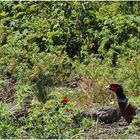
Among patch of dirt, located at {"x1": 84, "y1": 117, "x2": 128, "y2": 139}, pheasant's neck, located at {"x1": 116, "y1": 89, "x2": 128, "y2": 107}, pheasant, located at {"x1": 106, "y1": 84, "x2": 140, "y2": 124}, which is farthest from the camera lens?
pheasant's neck, located at {"x1": 116, "y1": 89, "x2": 128, "y2": 107}

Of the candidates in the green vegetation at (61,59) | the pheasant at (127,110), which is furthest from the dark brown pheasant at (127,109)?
the green vegetation at (61,59)

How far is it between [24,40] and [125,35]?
1.40m

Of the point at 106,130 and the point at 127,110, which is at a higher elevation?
the point at 127,110

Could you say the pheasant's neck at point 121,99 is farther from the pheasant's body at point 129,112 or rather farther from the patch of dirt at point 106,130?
the patch of dirt at point 106,130

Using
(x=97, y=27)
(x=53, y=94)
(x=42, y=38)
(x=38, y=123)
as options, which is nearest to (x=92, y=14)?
(x=97, y=27)

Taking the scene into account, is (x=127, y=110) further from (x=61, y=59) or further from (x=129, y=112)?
(x=61, y=59)

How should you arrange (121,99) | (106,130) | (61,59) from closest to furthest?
(106,130)
(121,99)
(61,59)

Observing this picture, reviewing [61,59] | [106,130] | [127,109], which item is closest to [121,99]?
[127,109]

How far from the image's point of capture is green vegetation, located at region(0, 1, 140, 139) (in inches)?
173

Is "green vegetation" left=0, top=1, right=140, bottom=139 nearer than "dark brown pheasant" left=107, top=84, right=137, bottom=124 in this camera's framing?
Yes

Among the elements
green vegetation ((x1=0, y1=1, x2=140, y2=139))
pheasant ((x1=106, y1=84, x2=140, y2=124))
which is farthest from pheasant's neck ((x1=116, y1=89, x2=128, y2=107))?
green vegetation ((x1=0, y1=1, x2=140, y2=139))

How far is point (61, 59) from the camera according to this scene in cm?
666

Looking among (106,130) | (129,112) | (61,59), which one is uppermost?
(61,59)

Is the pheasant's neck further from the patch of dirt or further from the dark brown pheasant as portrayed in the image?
the patch of dirt
